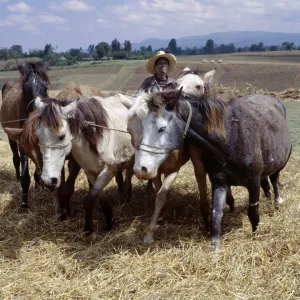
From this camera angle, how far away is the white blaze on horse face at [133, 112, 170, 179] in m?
3.30

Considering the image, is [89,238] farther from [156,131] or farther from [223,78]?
[223,78]

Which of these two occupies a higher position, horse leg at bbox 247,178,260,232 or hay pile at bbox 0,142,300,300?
horse leg at bbox 247,178,260,232

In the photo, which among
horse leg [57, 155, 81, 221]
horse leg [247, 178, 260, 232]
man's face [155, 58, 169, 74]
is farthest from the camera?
man's face [155, 58, 169, 74]

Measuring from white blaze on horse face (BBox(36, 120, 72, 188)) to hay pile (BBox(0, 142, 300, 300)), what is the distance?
2.63ft

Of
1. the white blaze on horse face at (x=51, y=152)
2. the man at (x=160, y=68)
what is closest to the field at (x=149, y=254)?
the white blaze on horse face at (x=51, y=152)

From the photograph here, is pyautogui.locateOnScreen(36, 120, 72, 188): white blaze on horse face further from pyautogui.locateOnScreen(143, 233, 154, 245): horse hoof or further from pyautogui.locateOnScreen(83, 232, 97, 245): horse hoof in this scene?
pyautogui.locateOnScreen(143, 233, 154, 245): horse hoof

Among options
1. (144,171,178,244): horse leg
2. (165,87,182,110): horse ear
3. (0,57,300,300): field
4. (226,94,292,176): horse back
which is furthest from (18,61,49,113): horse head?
(226,94,292,176): horse back

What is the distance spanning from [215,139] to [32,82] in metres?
2.79

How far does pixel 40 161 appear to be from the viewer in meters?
3.97

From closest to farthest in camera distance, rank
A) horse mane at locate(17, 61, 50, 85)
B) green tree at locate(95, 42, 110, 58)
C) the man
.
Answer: horse mane at locate(17, 61, 50, 85) → the man → green tree at locate(95, 42, 110, 58)

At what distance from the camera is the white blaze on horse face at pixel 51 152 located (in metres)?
3.61

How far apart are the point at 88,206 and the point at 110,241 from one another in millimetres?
428

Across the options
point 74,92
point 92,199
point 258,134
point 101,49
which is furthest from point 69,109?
point 101,49

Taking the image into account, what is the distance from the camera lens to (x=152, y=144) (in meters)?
3.33
